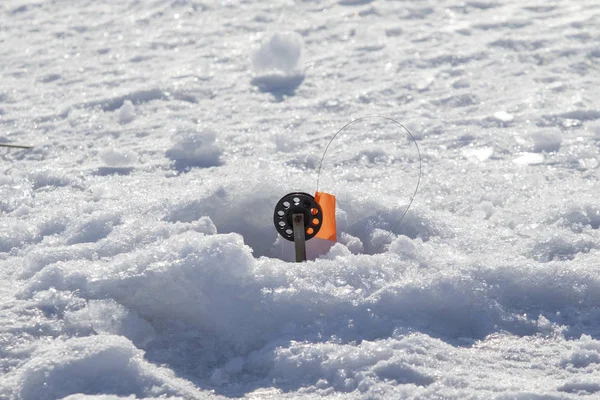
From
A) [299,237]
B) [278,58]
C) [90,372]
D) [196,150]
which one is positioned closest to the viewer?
[90,372]

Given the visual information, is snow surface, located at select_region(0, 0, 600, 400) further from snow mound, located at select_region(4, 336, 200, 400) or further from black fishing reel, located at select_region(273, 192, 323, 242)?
black fishing reel, located at select_region(273, 192, 323, 242)

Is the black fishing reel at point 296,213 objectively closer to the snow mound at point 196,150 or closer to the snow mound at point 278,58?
the snow mound at point 196,150

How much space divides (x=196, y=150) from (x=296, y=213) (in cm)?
163

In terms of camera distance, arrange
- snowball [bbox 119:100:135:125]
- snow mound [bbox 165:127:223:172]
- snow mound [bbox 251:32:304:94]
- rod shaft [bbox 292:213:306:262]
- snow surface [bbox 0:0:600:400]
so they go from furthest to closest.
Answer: snow mound [bbox 251:32:304:94] → snowball [bbox 119:100:135:125] → snow mound [bbox 165:127:223:172] → rod shaft [bbox 292:213:306:262] → snow surface [bbox 0:0:600:400]

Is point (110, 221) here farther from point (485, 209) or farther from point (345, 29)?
point (345, 29)

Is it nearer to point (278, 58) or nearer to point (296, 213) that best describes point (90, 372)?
point (296, 213)

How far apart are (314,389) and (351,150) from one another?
2.46 metres

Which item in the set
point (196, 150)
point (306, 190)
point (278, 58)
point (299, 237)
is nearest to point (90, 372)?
point (299, 237)

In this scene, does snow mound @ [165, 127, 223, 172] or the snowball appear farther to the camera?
the snowball

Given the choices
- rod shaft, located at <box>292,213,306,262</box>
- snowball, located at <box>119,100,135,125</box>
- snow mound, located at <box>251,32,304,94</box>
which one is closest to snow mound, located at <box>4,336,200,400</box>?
rod shaft, located at <box>292,213,306,262</box>

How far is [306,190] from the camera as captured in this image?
4.07m

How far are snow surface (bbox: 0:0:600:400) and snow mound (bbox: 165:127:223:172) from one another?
15mm

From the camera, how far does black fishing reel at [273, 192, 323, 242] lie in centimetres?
352

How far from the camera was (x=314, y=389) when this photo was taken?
2.79 m
